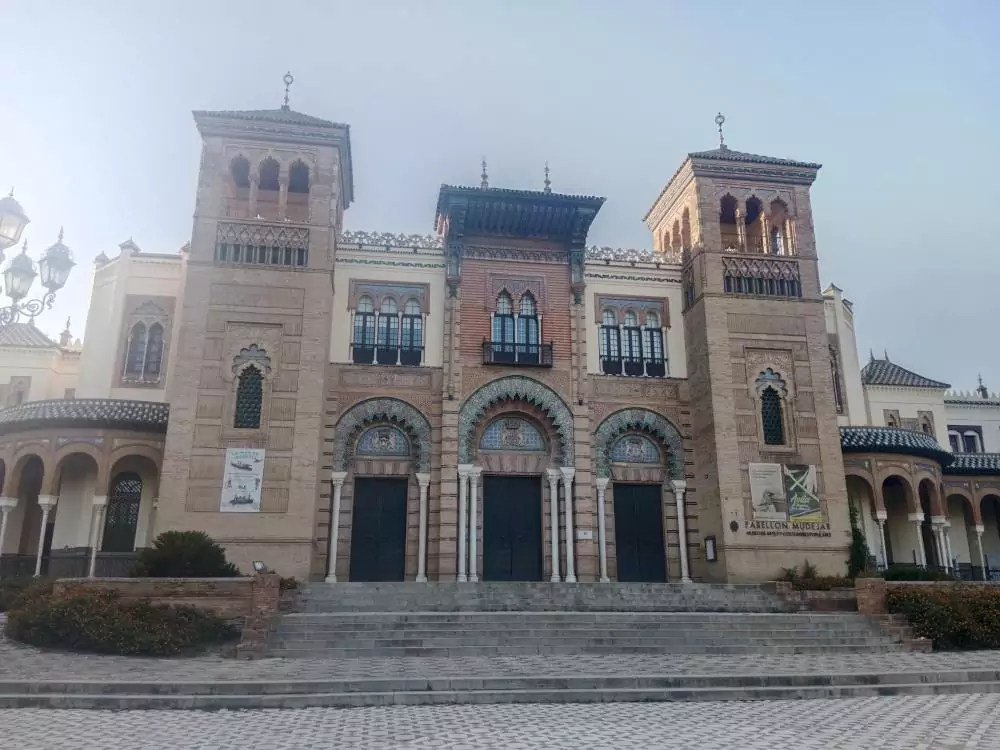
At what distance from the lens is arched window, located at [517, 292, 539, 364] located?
22.0 meters

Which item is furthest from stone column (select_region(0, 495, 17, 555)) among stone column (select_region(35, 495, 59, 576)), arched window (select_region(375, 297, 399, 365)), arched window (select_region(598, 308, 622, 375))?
arched window (select_region(598, 308, 622, 375))

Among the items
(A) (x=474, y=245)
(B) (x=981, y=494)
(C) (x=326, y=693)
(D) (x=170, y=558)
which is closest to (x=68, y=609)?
(D) (x=170, y=558)

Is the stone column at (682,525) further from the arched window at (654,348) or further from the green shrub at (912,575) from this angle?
the green shrub at (912,575)

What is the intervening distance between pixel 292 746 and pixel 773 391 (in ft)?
57.4

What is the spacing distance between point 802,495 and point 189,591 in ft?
49.2

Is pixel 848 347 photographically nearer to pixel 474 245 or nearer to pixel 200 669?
pixel 474 245

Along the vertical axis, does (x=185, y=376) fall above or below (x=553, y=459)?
above

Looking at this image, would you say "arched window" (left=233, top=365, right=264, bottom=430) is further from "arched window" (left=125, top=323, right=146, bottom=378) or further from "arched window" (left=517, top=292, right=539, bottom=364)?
"arched window" (left=517, top=292, right=539, bottom=364)

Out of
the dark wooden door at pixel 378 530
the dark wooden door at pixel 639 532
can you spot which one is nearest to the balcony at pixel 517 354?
the dark wooden door at pixel 639 532

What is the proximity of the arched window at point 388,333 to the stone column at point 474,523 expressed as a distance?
3808mm

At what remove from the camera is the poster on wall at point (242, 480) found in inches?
739

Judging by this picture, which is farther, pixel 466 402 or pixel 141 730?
pixel 466 402

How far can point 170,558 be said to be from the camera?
605 inches

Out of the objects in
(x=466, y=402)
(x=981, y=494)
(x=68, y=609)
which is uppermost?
(x=466, y=402)
